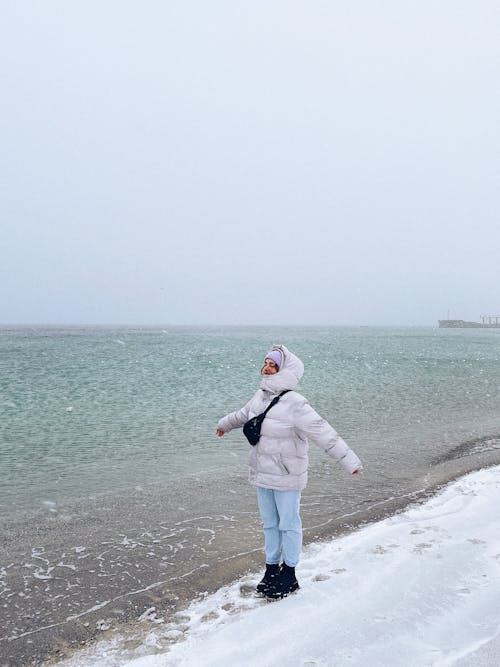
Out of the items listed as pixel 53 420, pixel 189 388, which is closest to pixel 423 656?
pixel 53 420

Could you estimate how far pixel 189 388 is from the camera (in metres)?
28.1

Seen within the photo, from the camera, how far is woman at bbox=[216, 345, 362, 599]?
15.3ft

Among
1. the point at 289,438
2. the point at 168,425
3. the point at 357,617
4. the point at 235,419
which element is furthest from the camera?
the point at 168,425

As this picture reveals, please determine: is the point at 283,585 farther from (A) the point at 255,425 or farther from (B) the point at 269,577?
(A) the point at 255,425

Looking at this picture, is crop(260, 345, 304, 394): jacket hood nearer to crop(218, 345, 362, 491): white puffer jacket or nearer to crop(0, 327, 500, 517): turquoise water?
crop(218, 345, 362, 491): white puffer jacket

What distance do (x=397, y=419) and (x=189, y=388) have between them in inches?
511

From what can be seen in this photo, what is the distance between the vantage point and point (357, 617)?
13.8ft

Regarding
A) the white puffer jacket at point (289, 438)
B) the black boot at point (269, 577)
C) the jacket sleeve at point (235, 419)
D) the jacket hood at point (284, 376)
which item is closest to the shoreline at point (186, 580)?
the black boot at point (269, 577)

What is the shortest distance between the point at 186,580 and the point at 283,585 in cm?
149

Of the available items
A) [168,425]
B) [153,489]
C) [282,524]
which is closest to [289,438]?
[282,524]

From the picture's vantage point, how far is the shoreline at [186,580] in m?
4.57

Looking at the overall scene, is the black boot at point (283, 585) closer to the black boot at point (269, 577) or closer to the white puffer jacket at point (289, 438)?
the black boot at point (269, 577)

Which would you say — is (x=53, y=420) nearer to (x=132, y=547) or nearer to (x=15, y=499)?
(x=15, y=499)

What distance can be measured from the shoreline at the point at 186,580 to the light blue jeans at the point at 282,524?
1.00m
